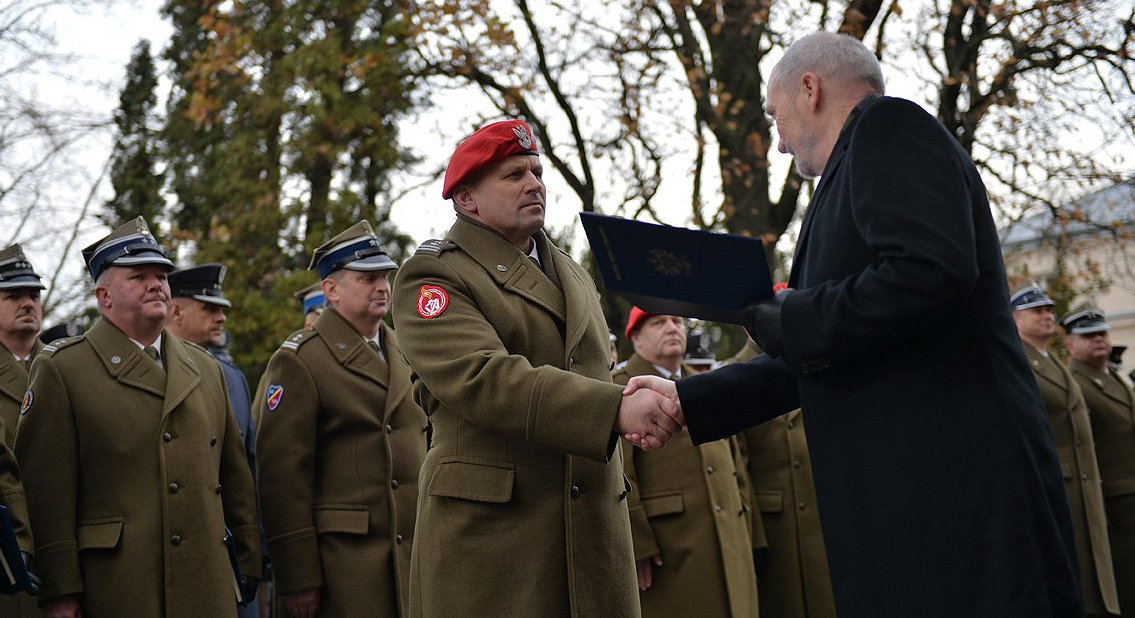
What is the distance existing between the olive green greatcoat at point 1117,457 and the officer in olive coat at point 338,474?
619cm

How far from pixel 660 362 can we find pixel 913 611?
16.1 feet

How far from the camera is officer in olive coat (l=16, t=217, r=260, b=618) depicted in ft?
15.6

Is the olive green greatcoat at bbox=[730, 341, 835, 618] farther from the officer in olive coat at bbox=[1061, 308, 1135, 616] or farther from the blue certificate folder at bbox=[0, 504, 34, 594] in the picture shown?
the blue certificate folder at bbox=[0, 504, 34, 594]

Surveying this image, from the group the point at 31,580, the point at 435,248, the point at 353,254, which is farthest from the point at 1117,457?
the point at 31,580

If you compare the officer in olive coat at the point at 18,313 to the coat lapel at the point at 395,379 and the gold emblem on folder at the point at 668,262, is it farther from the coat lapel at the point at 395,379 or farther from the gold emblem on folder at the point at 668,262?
the gold emblem on folder at the point at 668,262

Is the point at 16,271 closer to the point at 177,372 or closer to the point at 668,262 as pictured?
the point at 177,372

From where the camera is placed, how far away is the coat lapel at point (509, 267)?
3945 millimetres

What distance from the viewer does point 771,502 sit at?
26.6 ft

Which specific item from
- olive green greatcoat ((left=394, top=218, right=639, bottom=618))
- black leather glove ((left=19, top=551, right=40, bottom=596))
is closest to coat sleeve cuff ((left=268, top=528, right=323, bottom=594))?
black leather glove ((left=19, top=551, right=40, bottom=596))

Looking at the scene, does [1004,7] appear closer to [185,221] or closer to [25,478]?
[25,478]

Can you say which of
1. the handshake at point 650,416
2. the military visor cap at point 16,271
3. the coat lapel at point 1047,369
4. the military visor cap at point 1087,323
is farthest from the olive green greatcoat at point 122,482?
the military visor cap at point 1087,323

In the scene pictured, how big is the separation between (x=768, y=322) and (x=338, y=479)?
3218mm

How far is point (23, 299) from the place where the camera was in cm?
643

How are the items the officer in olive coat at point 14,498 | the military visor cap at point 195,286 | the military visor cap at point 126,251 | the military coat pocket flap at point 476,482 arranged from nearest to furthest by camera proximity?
the military coat pocket flap at point 476,482 < the officer in olive coat at point 14,498 < the military visor cap at point 126,251 < the military visor cap at point 195,286
